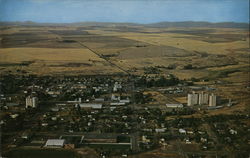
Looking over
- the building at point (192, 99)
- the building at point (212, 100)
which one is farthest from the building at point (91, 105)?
the building at point (212, 100)

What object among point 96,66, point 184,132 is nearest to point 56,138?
point 184,132

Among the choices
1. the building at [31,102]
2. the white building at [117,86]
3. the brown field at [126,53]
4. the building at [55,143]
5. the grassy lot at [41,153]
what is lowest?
the grassy lot at [41,153]

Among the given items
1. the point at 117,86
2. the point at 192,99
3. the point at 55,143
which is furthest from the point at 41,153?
the point at 192,99

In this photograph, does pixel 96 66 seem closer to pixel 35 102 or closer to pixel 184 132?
pixel 35 102

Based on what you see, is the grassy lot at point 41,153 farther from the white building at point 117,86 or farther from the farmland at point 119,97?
the white building at point 117,86

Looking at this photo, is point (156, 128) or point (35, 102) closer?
point (156, 128)

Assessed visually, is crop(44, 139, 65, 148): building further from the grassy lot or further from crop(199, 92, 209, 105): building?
crop(199, 92, 209, 105): building

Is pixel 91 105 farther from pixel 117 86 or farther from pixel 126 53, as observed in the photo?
pixel 126 53
